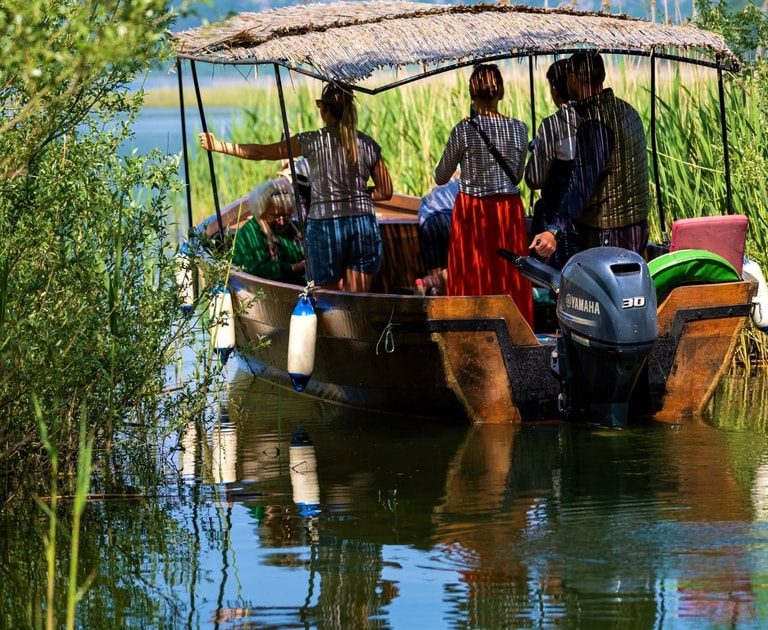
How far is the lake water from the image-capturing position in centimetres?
507

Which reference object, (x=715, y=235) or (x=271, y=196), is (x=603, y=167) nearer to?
(x=715, y=235)

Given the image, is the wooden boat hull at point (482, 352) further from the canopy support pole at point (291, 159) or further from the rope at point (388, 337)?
the canopy support pole at point (291, 159)

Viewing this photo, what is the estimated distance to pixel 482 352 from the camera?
7.87 meters

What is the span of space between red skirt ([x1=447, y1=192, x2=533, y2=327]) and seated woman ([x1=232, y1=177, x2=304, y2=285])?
165 centimetres

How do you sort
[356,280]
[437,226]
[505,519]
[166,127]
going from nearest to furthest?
[505,519] < [356,280] < [437,226] < [166,127]

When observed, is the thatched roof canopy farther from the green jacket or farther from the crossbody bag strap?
the green jacket

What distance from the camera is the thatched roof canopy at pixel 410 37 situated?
25.5 feet

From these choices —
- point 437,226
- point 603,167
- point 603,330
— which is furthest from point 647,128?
point 603,330

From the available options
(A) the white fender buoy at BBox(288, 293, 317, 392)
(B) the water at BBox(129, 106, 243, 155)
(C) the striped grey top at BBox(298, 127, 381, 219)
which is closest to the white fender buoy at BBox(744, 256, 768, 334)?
(C) the striped grey top at BBox(298, 127, 381, 219)

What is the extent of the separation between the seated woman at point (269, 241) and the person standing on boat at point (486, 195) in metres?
1.65

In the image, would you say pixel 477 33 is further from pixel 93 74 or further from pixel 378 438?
pixel 93 74

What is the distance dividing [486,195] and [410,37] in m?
0.93

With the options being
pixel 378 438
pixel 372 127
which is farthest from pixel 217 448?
pixel 372 127

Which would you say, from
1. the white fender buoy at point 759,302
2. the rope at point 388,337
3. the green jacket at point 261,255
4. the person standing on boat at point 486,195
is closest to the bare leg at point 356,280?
the person standing on boat at point 486,195
